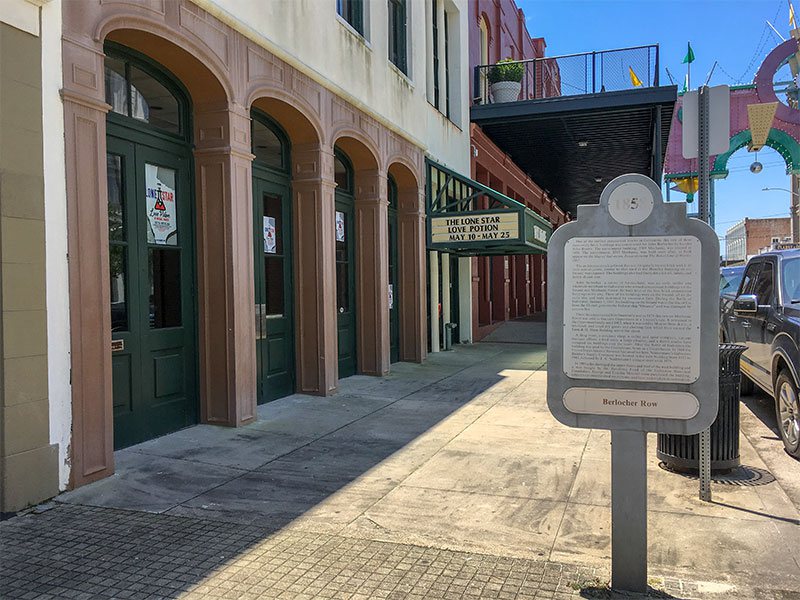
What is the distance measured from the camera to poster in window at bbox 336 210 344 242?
10805 mm

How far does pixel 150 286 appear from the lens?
666cm

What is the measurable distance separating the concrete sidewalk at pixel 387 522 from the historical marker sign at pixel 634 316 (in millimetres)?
983

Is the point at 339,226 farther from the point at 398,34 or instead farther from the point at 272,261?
the point at 398,34

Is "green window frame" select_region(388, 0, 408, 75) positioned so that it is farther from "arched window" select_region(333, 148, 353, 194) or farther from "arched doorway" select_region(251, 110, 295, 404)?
"arched doorway" select_region(251, 110, 295, 404)

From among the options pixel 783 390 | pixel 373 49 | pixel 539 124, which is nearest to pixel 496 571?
pixel 783 390

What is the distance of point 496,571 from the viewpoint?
12.5ft

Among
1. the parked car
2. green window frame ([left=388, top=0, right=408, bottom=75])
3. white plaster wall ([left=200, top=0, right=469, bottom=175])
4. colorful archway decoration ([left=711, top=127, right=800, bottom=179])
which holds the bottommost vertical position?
the parked car

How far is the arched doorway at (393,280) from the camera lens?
13031 millimetres

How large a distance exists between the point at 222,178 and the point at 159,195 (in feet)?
2.24

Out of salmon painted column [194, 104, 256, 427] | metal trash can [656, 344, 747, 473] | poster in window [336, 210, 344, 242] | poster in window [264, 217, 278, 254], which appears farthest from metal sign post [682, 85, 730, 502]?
poster in window [336, 210, 344, 242]

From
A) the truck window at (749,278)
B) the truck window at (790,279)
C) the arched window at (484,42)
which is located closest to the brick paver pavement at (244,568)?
the truck window at (790,279)

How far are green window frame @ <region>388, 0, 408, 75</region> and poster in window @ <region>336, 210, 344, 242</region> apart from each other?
363 centimetres

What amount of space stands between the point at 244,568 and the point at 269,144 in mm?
6385

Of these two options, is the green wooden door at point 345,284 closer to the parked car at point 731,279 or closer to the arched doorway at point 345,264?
the arched doorway at point 345,264
